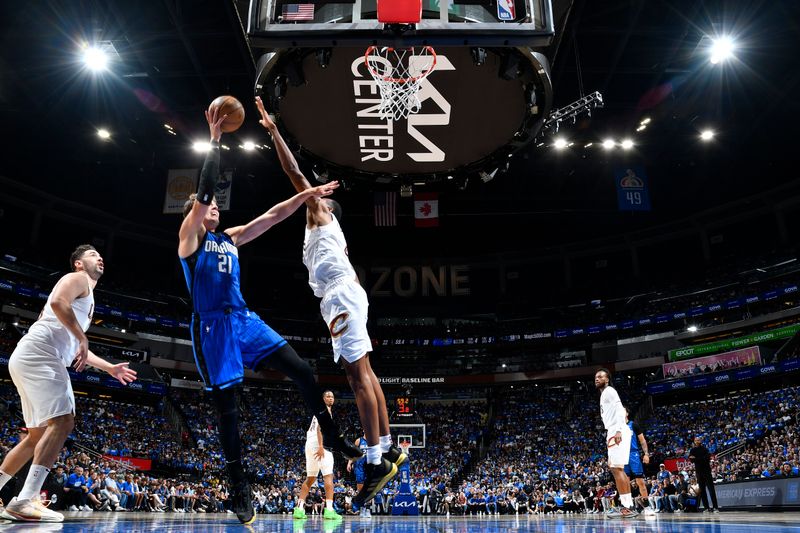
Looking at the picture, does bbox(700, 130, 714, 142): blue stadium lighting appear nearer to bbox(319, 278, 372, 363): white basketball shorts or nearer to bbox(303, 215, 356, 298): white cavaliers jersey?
bbox(303, 215, 356, 298): white cavaliers jersey

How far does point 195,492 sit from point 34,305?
53.5 feet

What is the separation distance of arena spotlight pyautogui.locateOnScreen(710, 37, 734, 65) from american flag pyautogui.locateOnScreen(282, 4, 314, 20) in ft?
52.1

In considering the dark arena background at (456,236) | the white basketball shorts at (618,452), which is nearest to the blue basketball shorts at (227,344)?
the dark arena background at (456,236)

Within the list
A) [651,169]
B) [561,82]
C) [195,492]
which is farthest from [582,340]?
[195,492]

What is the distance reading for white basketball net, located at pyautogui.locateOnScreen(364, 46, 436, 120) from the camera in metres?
9.27

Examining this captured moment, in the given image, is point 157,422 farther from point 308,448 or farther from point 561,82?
point 561,82

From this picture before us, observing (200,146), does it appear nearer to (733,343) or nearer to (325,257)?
(325,257)

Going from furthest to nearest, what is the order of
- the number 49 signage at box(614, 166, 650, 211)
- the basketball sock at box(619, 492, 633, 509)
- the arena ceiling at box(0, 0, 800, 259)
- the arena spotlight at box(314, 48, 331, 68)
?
the number 49 signage at box(614, 166, 650, 211)
the arena ceiling at box(0, 0, 800, 259)
the arena spotlight at box(314, 48, 331, 68)
the basketball sock at box(619, 492, 633, 509)

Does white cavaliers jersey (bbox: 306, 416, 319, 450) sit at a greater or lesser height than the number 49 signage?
lesser

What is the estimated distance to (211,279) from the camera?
3.85 meters

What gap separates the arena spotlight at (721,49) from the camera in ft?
54.9

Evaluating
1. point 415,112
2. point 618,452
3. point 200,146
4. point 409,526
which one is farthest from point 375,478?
point 200,146

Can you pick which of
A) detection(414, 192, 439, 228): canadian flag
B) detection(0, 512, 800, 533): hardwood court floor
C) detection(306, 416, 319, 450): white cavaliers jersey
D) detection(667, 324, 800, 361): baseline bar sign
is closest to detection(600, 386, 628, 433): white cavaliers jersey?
detection(0, 512, 800, 533): hardwood court floor

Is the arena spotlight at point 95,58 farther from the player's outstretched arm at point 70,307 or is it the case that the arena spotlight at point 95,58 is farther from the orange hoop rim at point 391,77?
the player's outstretched arm at point 70,307
